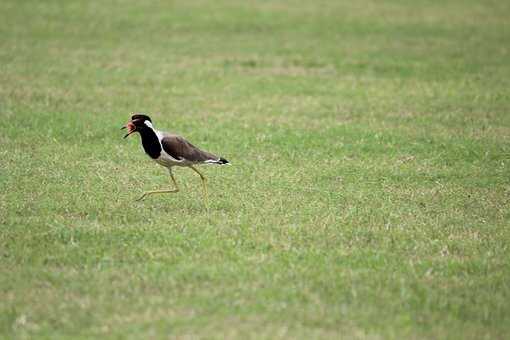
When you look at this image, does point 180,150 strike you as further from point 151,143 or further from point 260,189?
point 260,189

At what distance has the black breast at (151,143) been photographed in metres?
8.54

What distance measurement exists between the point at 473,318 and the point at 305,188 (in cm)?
372

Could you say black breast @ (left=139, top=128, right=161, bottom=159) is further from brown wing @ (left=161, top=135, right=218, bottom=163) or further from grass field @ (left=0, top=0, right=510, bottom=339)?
grass field @ (left=0, top=0, right=510, bottom=339)

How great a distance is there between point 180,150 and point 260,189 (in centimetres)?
123

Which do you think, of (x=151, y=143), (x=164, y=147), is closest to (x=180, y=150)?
(x=164, y=147)

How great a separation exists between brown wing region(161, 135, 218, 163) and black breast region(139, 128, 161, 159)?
7 cm

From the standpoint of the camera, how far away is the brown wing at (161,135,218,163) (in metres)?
8.55

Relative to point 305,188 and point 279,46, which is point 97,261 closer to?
point 305,188

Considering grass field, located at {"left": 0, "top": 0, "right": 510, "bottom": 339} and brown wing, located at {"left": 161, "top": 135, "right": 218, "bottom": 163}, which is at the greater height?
brown wing, located at {"left": 161, "top": 135, "right": 218, "bottom": 163}

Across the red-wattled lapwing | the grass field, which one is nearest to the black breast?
the red-wattled lapwing

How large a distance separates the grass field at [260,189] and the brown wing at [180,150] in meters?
0.51

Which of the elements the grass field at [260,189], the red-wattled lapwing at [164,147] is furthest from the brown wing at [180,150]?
the grass field at [260,189]

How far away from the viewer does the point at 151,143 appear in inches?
336

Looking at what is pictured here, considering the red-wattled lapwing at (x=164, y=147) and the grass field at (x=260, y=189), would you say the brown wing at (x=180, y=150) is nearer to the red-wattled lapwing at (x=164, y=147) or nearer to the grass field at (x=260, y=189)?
the red-wattled lapwing at (x=164, y=147)
